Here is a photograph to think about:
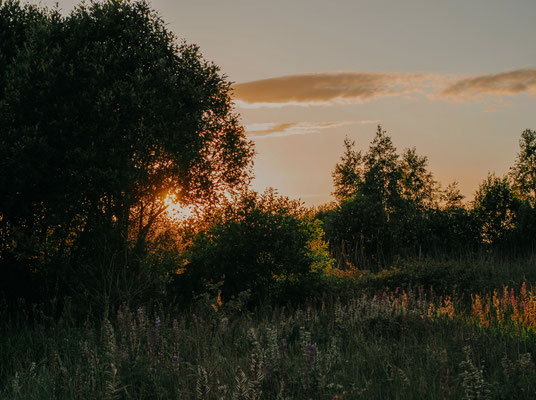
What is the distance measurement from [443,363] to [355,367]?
3.58 ft

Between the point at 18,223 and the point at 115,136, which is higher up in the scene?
the point at 115,136

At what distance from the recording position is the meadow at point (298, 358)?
205 inches

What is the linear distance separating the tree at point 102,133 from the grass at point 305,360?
2.91 m

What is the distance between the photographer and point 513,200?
2869 centimetres

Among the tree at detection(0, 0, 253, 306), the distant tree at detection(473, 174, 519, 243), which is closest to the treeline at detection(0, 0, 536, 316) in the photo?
the tree at detection(0, 0, 253, 306)

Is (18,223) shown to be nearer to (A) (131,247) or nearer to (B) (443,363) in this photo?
(A) (131,247)

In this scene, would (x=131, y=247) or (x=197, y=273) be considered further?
(x=197, y=273)

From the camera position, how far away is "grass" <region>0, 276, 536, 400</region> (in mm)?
5199

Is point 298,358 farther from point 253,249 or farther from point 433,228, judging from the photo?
point 433,228

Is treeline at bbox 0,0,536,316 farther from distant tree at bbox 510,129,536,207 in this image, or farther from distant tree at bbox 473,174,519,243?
distant tree at bbox 510,129,536,207

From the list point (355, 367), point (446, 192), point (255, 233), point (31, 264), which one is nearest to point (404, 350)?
point (355, 367)

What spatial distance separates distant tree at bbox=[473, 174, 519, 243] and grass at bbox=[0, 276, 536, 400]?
56.5 feet

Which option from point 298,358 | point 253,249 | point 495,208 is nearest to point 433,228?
point 495,208

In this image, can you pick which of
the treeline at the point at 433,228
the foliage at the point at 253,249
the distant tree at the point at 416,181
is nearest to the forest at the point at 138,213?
the foliage at the point at 253,249
